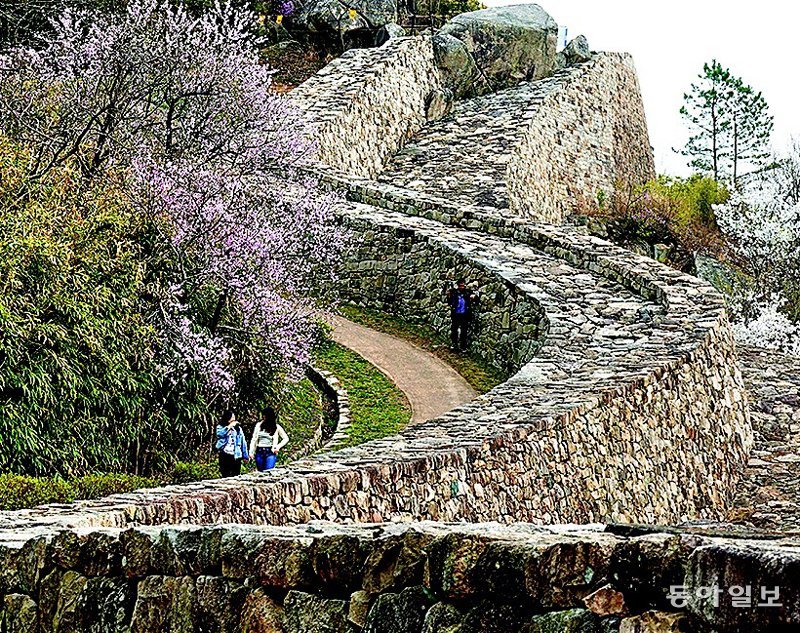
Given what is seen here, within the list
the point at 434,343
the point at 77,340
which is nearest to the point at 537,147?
the point at 434,343

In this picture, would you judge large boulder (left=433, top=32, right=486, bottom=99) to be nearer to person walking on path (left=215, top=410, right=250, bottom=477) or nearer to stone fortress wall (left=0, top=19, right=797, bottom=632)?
stone fortress wall (left=0, top=19, right=797, bottom=632)

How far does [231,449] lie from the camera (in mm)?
13750

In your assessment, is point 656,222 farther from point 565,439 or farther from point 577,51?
point 565,439

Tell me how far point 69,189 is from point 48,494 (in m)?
6.10

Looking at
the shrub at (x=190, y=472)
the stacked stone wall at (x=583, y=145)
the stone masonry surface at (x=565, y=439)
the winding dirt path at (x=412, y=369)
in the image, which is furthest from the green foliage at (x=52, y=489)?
the stacked stone wall at (x=583, y=145)

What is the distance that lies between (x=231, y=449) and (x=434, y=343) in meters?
8.05

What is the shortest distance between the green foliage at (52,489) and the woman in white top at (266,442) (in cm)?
155

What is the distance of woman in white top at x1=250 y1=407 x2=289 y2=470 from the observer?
13.9m

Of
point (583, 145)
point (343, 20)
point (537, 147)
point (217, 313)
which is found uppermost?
point (343, 20)

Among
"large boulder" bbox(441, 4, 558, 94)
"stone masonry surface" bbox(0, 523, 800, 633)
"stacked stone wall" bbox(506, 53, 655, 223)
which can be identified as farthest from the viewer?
"large boulder" bbox(441, 4, 558, 94)

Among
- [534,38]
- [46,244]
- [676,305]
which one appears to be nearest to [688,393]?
[676,305]

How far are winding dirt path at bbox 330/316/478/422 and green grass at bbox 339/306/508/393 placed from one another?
0.15 meters

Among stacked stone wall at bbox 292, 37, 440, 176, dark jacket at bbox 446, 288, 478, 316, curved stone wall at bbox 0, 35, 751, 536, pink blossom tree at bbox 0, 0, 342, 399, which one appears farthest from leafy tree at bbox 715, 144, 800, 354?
pink blossom tree at bbox 0, 0, 342, 399

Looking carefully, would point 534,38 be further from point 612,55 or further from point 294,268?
point 294,268
